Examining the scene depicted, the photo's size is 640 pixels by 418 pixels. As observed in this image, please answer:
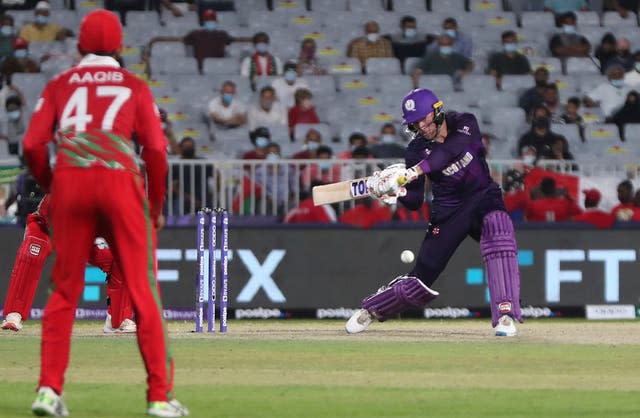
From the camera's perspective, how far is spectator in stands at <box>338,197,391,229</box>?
54.9 feet

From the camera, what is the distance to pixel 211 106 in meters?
21.0

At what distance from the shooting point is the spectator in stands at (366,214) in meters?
16.7

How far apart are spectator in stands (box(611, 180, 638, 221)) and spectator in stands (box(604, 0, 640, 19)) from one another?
8769 millimetres

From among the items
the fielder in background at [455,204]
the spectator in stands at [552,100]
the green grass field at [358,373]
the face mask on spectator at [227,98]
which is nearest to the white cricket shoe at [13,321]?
the green grass field at [358,373]

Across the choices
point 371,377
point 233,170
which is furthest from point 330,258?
point 371,377

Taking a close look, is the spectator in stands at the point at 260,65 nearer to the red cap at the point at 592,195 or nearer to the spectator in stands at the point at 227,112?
the spectator in stands at the point at 227,112

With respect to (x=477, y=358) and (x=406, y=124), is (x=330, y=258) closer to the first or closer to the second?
(x=406, y=124)

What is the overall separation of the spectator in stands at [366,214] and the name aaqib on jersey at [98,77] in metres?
8.91

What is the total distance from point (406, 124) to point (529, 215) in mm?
4296

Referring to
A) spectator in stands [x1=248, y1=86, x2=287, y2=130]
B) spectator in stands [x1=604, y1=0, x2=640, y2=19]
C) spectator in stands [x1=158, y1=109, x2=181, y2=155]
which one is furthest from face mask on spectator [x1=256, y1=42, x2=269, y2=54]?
spectator in stands [x1=604, y1=0, x2=640, y2=19]

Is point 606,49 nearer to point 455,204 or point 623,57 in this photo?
point 623,57

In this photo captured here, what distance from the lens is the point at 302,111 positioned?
830 inches

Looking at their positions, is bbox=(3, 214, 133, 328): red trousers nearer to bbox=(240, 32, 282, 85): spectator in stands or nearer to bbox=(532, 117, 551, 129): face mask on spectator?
bbox=(532, 117, 551, 129): face mask on spectator

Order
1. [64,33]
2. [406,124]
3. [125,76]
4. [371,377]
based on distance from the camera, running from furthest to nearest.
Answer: [64,33]
[406,124]
[371,377]
[125,76]
